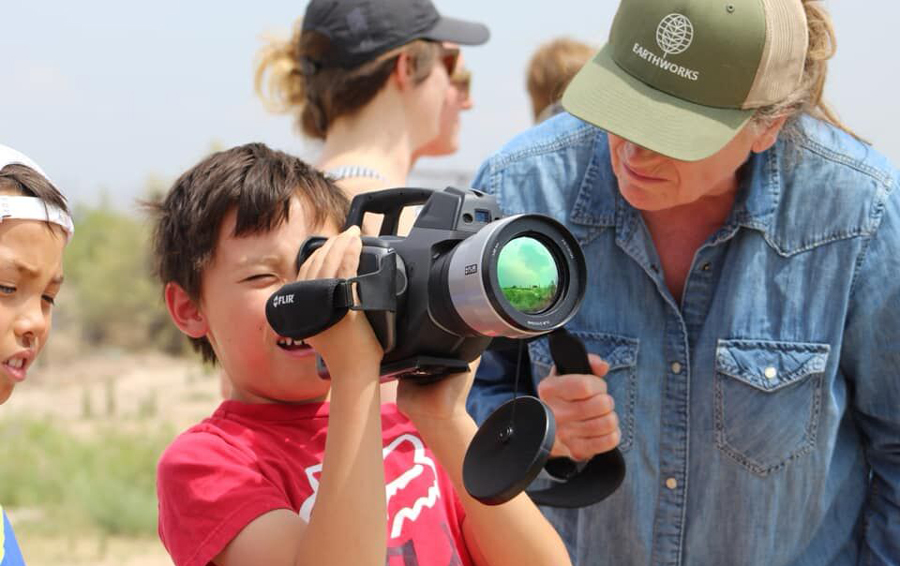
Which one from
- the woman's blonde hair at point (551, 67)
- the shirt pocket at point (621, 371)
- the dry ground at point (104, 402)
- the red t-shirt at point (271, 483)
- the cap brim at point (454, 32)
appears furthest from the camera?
the dry ground at point (104, 402)

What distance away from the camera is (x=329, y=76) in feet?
10.4

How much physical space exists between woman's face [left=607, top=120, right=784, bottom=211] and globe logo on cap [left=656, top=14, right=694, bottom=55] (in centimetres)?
20

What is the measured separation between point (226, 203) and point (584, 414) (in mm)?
780

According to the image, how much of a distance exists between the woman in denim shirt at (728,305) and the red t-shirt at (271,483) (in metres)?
0.30

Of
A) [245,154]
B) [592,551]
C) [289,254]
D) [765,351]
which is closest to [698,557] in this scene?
[592,551]

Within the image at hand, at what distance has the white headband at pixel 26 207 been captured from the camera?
5.95 feet

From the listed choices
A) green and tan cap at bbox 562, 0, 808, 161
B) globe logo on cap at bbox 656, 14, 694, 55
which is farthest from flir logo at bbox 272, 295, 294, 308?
globe logo on cap at bbox 656, 14, 694, 55

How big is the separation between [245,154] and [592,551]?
1.10 metres

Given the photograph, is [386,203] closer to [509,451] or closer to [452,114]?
[509,451]

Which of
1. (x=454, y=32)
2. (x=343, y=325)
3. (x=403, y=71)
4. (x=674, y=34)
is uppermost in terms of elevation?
(x=674, y=34)

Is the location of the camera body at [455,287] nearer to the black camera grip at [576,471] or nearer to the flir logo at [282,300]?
the flir logo at [282,300]

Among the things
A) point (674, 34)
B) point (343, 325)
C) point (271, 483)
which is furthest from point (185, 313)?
point (674, 34)

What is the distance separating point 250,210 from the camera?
209 centimetres

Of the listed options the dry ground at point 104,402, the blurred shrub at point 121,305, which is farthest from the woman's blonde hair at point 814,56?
the blurred shrub at point 121,305
